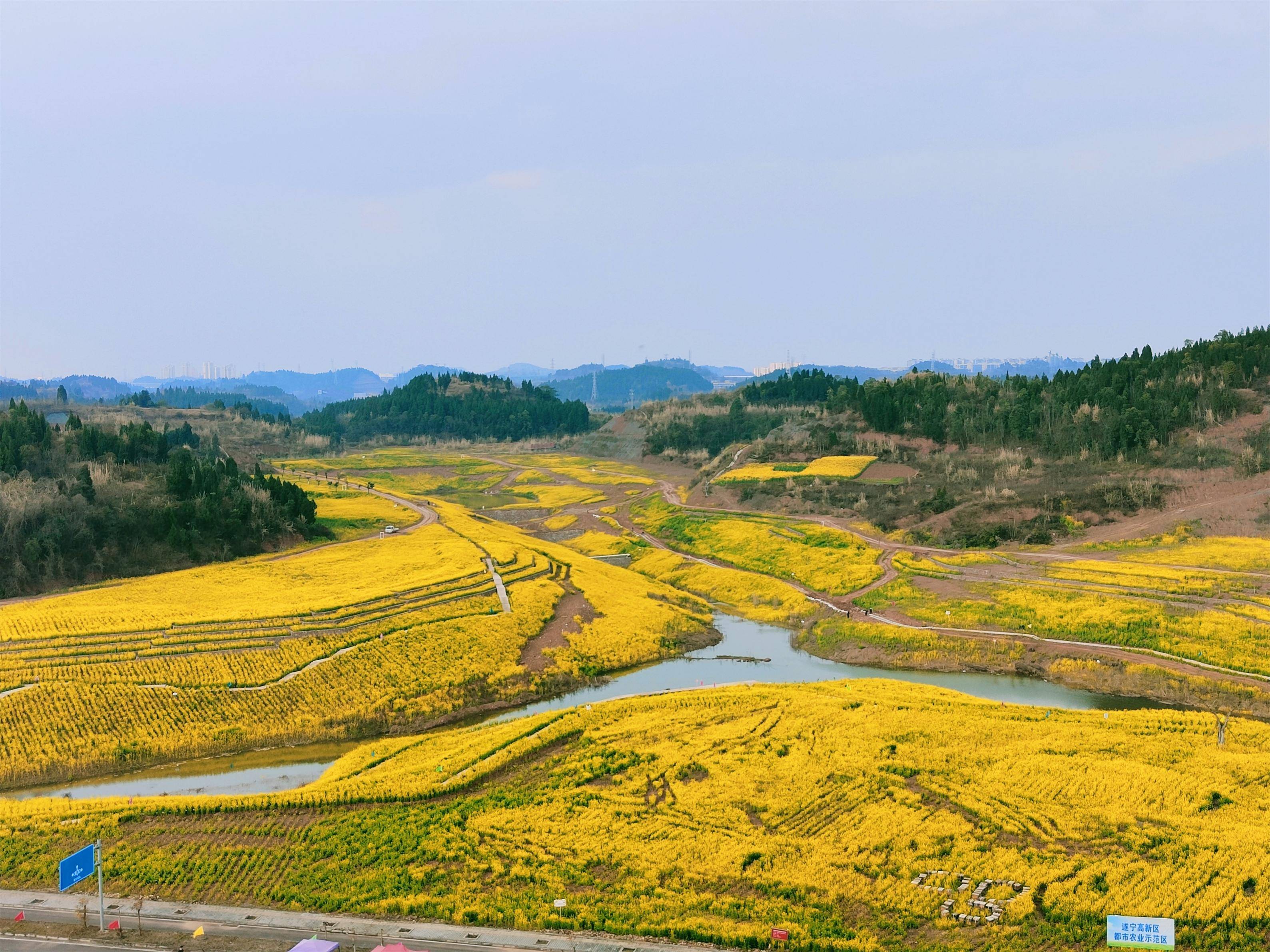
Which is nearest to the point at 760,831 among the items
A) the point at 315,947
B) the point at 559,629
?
the point at 315,947

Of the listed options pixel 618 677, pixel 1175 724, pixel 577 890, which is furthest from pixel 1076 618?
pixel 577 890

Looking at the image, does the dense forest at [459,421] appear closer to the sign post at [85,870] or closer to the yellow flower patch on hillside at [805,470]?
the yellow flower patch on hillside at [805,470]

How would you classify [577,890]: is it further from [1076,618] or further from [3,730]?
[1076,618]

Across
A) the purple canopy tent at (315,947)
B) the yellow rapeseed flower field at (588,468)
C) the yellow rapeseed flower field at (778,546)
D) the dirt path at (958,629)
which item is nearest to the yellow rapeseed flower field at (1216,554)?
the dirt path at (958,629)

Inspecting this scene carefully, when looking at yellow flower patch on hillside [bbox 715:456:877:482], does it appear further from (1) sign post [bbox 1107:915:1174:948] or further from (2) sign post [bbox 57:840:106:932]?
(2) sign post [bbox 57:840:106:932]

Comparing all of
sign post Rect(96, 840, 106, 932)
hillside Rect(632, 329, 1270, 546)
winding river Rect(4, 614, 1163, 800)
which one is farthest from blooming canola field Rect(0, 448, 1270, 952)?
hillside Rect(632, 329, 1270, 546)
